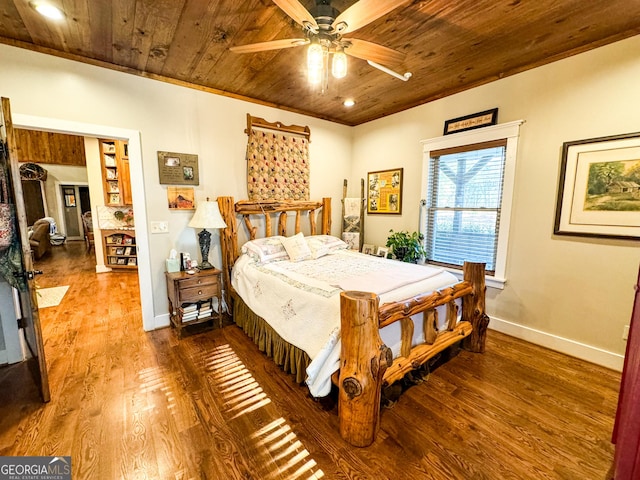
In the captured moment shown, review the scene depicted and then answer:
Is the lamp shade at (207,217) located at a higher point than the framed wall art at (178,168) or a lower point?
lower

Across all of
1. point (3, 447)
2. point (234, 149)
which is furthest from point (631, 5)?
point (3, 447)

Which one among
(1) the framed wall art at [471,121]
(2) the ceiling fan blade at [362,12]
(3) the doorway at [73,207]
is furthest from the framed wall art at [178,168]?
(3) the doorway at [73,207]

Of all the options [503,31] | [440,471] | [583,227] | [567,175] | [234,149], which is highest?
[503,31]

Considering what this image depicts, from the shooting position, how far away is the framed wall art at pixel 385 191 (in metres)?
3.71

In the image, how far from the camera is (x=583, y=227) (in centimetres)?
229

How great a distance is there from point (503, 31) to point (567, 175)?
1.34 m

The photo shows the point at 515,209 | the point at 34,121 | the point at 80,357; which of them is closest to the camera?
the point at 34,121

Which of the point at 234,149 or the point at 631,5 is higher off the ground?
the point at 631,5

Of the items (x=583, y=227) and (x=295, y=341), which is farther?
(x=583, y=227)

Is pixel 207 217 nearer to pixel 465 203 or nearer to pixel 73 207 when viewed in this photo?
pixel 465 203

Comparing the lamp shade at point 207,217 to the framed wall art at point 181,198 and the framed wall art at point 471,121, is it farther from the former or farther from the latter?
the framed wall art at point 471,121

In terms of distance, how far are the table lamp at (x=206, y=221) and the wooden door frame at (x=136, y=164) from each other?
1.69 ft

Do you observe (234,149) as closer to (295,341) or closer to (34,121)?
(34,121)

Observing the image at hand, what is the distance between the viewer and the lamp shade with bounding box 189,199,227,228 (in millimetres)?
2799
